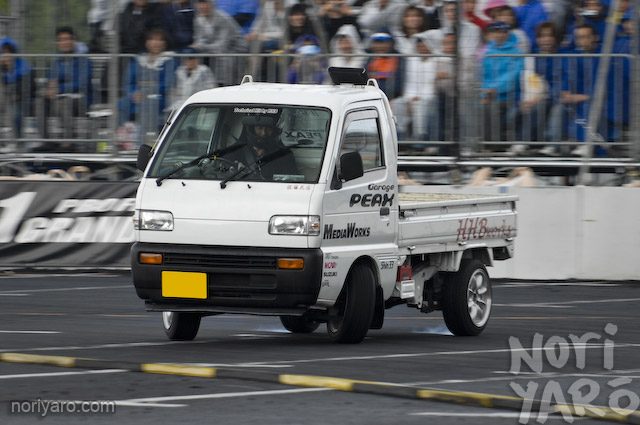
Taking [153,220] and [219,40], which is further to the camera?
[219,40]

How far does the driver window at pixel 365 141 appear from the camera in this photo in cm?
1252

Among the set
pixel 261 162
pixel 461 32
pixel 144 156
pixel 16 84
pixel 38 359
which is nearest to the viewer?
pixel 38 359

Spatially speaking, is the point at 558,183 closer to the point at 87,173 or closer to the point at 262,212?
the point at 87,173

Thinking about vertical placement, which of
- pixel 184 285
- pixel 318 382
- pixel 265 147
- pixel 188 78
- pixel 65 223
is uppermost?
pixel 188 78

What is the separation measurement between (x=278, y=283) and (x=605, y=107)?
832 cm

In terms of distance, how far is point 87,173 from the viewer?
20938mm

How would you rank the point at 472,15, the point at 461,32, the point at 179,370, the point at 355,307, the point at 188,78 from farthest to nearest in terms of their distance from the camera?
the point at 188,78 < the point at 461,32 < the point at 472,15 < the point at 355,307 < the point at 179,370

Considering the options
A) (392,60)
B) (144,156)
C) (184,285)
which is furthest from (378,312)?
(392,60)

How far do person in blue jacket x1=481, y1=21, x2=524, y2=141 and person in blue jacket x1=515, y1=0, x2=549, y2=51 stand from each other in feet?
0.60

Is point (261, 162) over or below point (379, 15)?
below

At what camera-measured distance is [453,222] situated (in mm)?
13602

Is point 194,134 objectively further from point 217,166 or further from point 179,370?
point 179,370

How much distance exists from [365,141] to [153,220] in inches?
75.1

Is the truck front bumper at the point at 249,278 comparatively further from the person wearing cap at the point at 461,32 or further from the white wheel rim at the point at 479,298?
the person wearing cap at the point at 461,32
